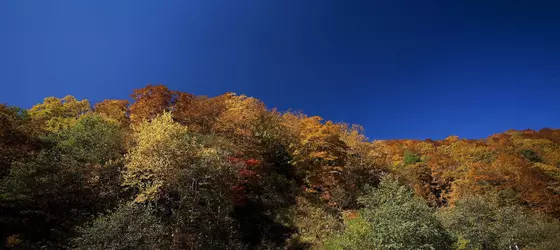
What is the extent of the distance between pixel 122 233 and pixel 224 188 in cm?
914

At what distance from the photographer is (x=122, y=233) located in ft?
50.0

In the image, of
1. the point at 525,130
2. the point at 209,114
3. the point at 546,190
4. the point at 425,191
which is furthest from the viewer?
the point at 525,130

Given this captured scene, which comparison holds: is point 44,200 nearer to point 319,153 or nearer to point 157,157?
point 157,157

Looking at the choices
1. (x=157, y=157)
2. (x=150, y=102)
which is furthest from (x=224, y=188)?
(x=150, y=102)

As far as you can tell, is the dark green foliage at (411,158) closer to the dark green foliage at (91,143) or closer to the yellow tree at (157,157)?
the yellow tree at (157,157)

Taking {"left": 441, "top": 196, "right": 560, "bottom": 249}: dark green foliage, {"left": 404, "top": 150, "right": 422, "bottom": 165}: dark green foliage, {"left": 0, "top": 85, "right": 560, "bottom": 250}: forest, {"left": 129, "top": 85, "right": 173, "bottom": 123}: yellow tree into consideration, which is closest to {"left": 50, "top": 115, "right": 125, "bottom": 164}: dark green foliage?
{"left": 0, "top": 85, "right": 560, "bottom": 250}: forest

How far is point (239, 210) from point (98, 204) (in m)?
11.5

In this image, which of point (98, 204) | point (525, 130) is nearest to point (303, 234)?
point (98, 204)

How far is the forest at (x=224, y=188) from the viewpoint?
18406 mm

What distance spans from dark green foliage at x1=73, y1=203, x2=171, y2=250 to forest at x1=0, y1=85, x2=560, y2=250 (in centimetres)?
6

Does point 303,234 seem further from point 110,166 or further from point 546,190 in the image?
point 546,190

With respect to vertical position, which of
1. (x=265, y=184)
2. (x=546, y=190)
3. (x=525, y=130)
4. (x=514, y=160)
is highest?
(x=525, y=130)

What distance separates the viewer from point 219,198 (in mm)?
22734

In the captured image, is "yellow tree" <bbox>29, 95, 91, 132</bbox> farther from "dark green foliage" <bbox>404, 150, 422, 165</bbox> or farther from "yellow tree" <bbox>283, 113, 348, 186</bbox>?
"dark green foliage" <bbox>404, 150, 422, 165</bbox>
